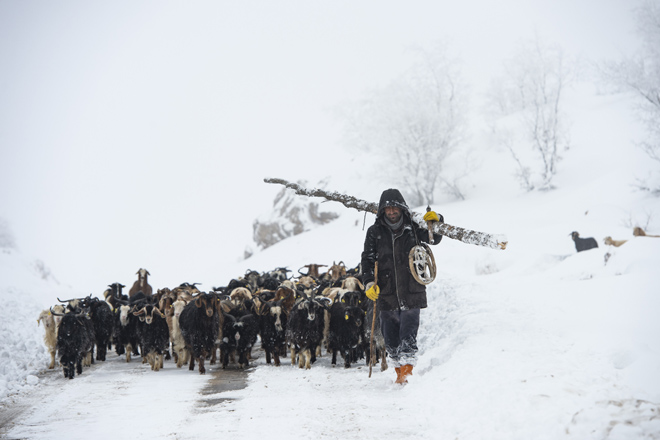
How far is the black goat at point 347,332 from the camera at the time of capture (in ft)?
28.3

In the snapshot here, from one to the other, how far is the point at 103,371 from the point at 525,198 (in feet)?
86.1

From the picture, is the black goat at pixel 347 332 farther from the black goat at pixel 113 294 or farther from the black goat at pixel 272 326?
the black goat at pixel 113 294

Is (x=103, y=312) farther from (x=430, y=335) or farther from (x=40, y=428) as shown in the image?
(x=430, y=335)

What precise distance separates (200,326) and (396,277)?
4633 millimetres

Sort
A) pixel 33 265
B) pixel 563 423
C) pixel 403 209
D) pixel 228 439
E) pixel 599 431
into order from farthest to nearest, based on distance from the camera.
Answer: pixel 33 265
pixel 403 209
pixel 228 439
pixel 563 423
pixel 599 431

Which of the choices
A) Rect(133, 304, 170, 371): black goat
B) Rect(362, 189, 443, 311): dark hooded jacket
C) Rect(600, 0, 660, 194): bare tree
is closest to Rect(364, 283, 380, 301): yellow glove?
Rect(362, 189, 443, 311): dark hooded jacket

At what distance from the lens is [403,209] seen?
21.1 feet

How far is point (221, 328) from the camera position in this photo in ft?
32.5

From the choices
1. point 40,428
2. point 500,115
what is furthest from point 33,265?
point 500,115

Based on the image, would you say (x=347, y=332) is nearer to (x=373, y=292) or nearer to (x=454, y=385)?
(x=373, y=292)

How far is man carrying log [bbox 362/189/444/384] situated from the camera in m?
6.13

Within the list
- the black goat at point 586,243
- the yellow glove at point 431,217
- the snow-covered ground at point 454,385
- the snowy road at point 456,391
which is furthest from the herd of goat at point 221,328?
the black goat at point 586,243

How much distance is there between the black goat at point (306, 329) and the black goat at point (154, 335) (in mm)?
2521

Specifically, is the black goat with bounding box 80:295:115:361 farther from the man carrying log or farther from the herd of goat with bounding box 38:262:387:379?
the man carrying log
